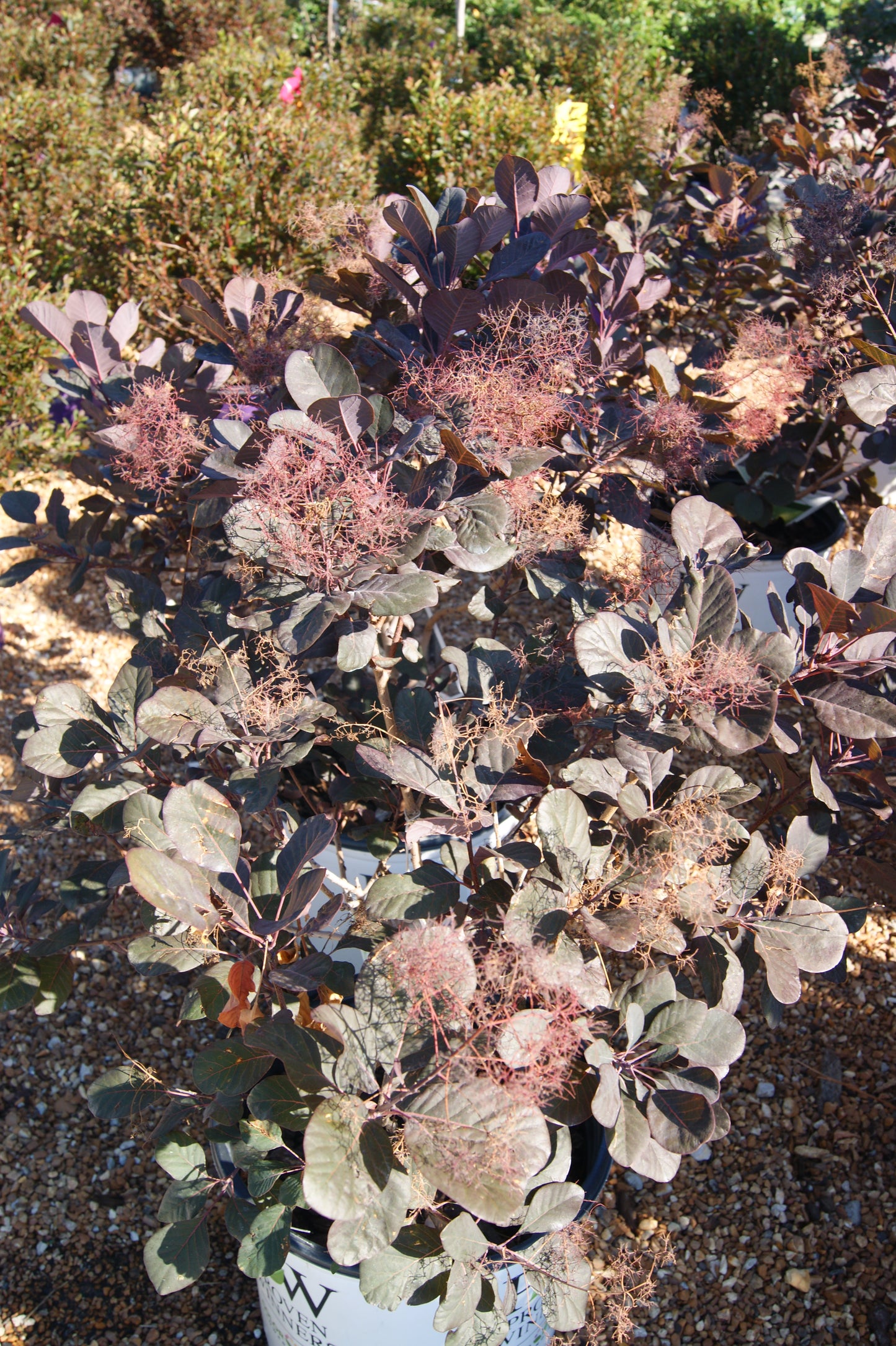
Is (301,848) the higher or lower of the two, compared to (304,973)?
higher

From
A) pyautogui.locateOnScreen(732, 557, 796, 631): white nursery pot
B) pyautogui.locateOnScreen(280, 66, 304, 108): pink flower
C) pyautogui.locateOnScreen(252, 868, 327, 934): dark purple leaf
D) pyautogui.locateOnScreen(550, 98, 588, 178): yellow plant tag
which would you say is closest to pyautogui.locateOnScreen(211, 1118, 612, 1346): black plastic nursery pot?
pyautogui.locateOnScreen(252, 868, 327, 934): dark purple leaf

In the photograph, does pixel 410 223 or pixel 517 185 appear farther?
pixel 517 185

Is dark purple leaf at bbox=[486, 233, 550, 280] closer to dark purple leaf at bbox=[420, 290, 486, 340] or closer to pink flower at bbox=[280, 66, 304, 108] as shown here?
dark purple leaf at bbox=[420, 290, 486, 340]

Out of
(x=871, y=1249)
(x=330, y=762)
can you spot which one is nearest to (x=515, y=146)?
(x=330, y=762)

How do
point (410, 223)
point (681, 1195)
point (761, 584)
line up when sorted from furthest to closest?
point (761, 584) < point (681, 1195) < point (410, 223)

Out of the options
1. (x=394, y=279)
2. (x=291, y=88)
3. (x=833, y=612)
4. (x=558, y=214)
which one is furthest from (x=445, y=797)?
(x=291, y=88)

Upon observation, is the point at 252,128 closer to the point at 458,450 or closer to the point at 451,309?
the point at 451,309
